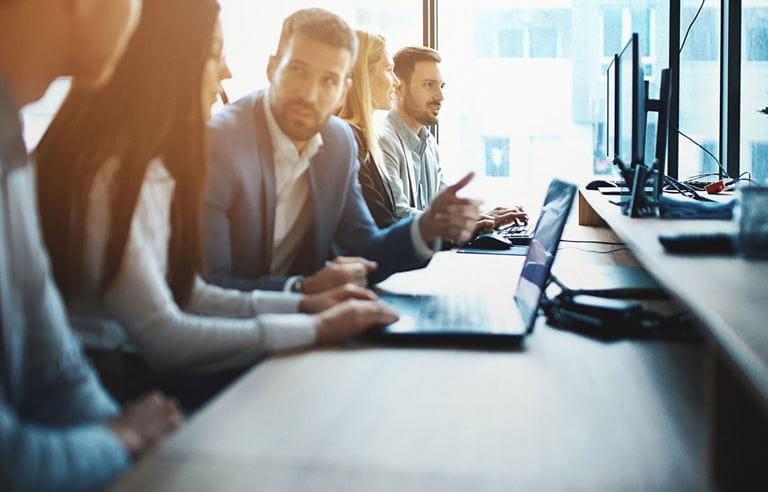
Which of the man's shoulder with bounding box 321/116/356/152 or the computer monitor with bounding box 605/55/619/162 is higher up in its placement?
the computer monitor with bounding box 605/55/619/162

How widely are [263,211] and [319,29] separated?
1.01 feet

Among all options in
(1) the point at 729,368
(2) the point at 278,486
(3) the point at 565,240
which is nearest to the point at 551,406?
(1) the point at 729,368

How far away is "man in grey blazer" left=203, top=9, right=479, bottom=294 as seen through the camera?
1186 millimetres

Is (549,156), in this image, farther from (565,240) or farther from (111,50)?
→ (111,50)

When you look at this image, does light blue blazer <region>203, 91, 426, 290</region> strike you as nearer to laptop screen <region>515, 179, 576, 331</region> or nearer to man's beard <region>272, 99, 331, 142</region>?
man's beard <region>272, 99, 331, 142</region>

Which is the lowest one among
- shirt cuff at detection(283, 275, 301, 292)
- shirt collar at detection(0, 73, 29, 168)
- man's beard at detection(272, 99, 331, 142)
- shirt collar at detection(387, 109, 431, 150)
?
shirt cuff at detection(283, 275, 301, 292)

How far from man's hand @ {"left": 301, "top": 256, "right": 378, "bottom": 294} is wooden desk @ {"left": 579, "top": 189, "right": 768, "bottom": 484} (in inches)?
18.5

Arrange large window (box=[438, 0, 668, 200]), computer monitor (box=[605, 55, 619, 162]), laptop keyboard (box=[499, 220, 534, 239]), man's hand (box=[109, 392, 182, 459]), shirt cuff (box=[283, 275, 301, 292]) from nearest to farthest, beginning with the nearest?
man's hand (box=[109, 392, 182, 459])
shirt cuff (box=[283, 275, 301, 292])
laptop keyboard (box=[499, 220, 534, 239])
computer monitor (box=[605, 55, 619, 162])
large window (box=[438, 0, 668, 200])

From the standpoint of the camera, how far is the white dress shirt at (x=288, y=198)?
1.31 meters

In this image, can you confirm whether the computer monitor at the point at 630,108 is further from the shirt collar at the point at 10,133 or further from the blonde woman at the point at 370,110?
the shirt collar at the point at 10,133

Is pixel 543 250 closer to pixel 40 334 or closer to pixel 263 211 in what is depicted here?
pixel 263 211

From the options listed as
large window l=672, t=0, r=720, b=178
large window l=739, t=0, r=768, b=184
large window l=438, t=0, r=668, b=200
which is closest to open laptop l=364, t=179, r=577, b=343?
large window l=739, t=0, r=768, b=184

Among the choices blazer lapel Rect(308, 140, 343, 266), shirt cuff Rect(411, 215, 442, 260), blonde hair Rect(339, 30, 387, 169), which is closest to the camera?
blazer lapel Rect(308, 140, 343, 266)

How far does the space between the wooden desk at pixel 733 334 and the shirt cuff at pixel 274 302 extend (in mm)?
537
